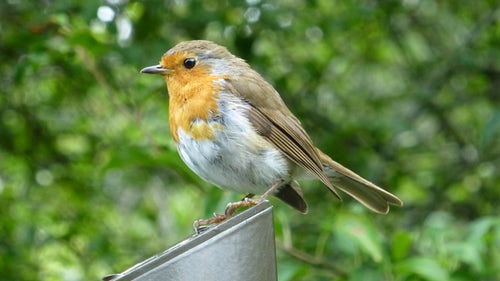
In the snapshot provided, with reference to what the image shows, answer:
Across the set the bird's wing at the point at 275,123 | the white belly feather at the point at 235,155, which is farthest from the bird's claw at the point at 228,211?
the bird's wing at the point at 275,123

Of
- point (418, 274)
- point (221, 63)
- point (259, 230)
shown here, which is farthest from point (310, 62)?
point (259, 230)

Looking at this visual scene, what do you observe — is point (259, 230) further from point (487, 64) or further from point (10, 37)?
point (487, 64)

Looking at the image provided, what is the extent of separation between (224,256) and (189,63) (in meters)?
1.94

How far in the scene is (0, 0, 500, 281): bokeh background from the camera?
16.1 ft

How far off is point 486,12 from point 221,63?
2.55 metres

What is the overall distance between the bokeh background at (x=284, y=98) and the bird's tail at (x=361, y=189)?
0.41 m

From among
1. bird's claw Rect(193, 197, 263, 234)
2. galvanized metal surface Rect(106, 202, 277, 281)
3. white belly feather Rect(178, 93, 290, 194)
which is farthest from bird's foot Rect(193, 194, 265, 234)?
galvanized metal surface Rect(106, 202, 277, 281)

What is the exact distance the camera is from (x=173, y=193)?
731 centimetres

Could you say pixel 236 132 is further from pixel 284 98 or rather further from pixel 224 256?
pixel 284 98

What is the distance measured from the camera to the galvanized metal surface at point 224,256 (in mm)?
2203

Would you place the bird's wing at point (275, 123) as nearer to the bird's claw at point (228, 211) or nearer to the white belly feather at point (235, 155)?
the white belly feather at point (235, 155)

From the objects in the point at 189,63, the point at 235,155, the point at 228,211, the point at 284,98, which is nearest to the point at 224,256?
the point at 228,211

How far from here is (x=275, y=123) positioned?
4051 millimetres

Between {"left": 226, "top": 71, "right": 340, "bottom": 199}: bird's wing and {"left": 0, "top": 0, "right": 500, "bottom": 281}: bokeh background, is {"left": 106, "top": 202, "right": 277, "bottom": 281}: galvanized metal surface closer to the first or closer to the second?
{"left": 226, "top": 71, "right": 340, "bottom": 199}: bird's wing
